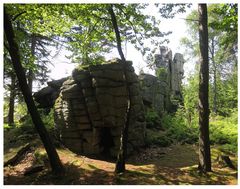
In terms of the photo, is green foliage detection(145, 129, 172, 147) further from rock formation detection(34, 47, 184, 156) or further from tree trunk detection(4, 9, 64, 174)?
tree trunk detection(4, 9, 64, 174)

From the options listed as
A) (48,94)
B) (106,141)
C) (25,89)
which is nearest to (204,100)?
(106,141)

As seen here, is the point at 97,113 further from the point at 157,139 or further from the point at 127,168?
the point at 157,139

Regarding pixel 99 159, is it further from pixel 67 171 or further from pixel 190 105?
pixel 190 105

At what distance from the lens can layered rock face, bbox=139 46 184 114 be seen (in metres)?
21.1

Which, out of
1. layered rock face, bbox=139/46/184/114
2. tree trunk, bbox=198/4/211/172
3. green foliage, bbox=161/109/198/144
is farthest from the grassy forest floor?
layered rock face, bbox=139/46/184/114

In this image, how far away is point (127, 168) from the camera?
10.9 metres

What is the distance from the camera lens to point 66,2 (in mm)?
10422

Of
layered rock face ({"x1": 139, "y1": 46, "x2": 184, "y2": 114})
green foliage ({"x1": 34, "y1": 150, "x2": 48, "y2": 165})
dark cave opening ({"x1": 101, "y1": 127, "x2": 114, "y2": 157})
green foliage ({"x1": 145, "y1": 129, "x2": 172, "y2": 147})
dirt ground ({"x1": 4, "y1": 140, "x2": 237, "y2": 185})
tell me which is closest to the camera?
dirt ground ({"x1": 4, "y1": 140, "x2": 237, "y2": 185})

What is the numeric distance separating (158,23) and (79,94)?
5.76 m

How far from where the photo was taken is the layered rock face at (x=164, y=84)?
2106 centimetres

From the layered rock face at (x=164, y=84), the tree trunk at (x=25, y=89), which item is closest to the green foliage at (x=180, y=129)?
the layered rock face at (x=164, y=84)

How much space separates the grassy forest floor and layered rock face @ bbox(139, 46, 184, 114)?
6119 mm

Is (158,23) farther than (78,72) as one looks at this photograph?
No

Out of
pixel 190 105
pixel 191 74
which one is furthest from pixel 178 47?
pixel 190 105
